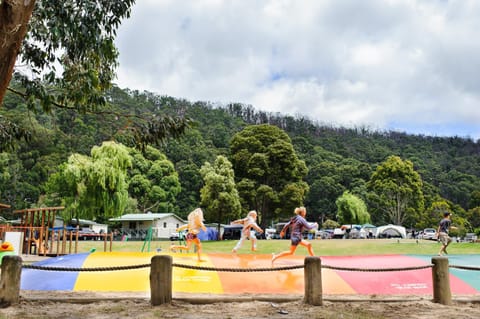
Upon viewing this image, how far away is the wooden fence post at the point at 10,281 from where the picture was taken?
25.2 ft

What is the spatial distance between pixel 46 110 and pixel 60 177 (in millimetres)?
19442

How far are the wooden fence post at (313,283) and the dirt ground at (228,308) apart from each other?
144mm

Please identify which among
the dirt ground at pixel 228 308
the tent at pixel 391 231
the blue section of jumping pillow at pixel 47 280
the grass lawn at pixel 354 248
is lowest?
the dirt ground at pixel 228 308

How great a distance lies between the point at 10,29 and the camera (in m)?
7.28

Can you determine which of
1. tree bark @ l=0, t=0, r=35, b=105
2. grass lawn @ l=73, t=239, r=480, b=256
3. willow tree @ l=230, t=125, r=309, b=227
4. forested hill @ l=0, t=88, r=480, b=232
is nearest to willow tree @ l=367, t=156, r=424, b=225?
forested hill @ l=0, t=88, r=480, b=232

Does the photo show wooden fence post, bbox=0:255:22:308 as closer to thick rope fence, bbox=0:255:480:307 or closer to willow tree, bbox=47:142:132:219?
thick rope fence, bbox=0:255:480:307

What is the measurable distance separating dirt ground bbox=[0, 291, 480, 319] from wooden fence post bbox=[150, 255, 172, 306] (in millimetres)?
141

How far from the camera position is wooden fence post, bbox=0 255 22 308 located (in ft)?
25.2

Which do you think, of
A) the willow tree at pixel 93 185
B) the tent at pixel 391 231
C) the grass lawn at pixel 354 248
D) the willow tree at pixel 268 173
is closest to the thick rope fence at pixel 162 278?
the grass lawn at pixel 354 248

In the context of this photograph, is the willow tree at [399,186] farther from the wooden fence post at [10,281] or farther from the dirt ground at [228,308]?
the wooden fence post at [10,281]

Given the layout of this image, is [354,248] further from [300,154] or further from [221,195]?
[300,154]

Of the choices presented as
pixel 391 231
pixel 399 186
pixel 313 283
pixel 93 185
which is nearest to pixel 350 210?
pixel 399 186

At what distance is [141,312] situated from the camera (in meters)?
7.46

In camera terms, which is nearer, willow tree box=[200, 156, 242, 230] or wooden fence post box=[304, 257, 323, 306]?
wooden fence post box=[304, 257, 323, 306]
